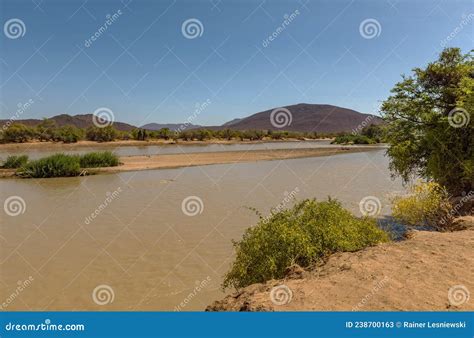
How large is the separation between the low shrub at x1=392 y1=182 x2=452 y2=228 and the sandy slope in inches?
144

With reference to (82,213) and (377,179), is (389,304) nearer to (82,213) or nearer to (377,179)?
(82,213)

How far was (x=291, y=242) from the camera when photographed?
231 inches

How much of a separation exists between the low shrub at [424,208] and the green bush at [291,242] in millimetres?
3968

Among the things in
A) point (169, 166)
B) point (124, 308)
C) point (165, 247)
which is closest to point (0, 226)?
point (165, 247)

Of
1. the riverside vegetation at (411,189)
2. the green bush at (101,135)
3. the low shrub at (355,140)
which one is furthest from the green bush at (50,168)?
the low shrub at (355,140)

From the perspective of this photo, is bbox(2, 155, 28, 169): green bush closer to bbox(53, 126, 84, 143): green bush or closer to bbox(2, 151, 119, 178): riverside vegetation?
bbox(2, 151, 119, 178): riverside vegetation

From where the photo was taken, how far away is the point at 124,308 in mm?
6285

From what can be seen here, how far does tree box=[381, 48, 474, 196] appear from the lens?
11531mm

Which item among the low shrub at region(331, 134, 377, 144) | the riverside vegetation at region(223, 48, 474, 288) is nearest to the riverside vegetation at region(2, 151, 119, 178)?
the riverside vegetation at region(223, 48, 474, 288)

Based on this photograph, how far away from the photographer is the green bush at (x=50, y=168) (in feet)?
72.3

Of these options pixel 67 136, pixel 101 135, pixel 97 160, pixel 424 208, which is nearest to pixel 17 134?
pixel 67 136

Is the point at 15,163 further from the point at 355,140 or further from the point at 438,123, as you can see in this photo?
the point at 355,140

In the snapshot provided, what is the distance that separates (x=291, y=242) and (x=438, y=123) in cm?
911

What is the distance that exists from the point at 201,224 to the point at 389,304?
25.0 ft
